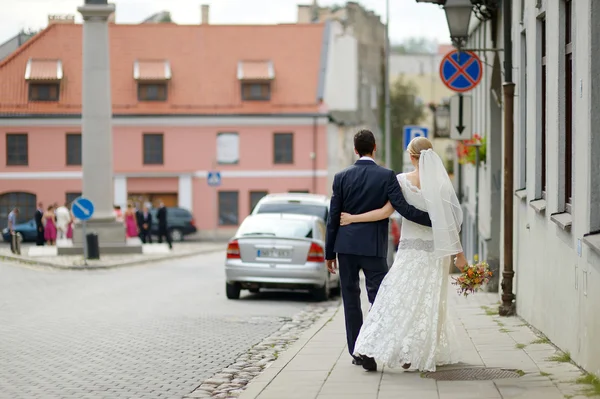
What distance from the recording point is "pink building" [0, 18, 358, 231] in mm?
57750

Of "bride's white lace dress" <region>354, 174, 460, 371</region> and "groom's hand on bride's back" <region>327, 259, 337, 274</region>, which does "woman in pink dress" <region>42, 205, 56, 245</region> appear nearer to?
"groom's hand on bride's back" <region>327, 259, 337, 274</region>

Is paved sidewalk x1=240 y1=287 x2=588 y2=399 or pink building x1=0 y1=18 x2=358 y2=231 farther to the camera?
pink building x1=0 y1=18 x2=358 y2=231

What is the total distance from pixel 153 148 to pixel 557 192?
49.5m

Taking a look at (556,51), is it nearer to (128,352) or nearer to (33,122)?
(128,352)

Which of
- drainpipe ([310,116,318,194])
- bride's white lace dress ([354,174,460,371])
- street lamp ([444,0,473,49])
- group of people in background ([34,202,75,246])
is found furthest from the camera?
drainpipe ([310,116,318,194])

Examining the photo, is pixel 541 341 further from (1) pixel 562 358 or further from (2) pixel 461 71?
(2) pixel 461 71

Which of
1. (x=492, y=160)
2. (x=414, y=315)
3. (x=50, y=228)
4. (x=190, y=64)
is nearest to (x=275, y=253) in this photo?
(x=492, y=160)

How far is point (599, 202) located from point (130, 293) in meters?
12.8

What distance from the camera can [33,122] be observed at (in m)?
57.6

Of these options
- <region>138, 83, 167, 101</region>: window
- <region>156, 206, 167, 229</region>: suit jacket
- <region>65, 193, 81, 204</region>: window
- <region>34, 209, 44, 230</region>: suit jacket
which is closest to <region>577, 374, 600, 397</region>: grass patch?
<region>156, 206, 167, 229</region>: suit jacket

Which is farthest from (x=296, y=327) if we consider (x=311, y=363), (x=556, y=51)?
(x=556, y=51)

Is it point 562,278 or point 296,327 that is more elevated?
point 562,278

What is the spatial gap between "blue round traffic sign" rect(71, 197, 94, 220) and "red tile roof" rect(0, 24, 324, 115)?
102 feet

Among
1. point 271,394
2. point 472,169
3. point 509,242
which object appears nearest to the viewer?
point 271,394
